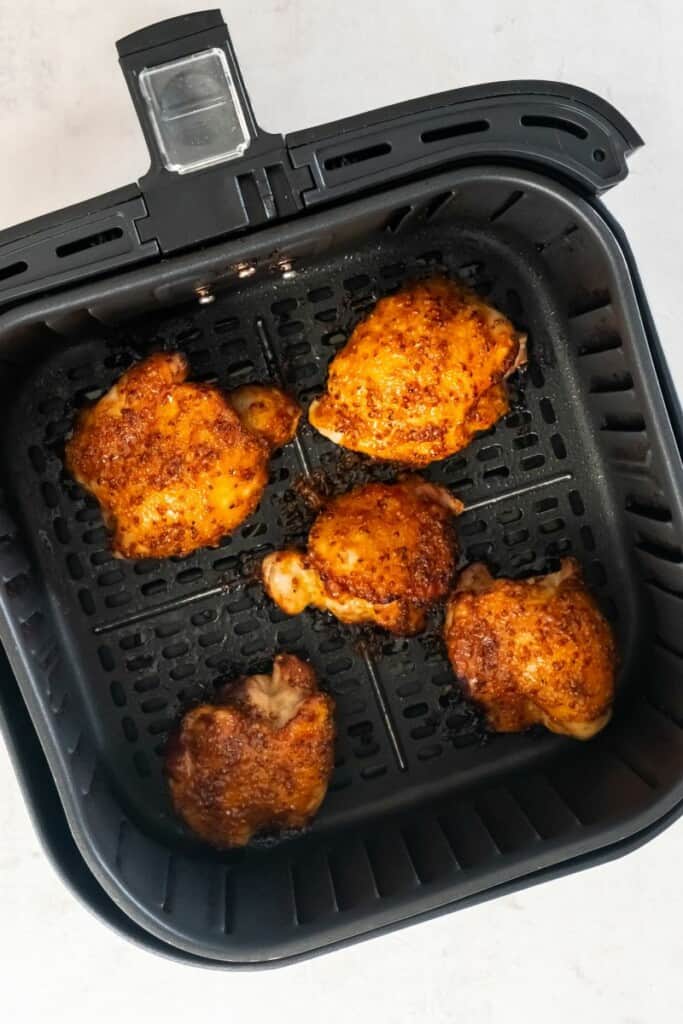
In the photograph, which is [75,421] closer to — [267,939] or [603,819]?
[267,939]

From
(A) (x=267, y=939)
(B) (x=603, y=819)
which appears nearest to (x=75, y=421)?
(A) (x=267, y=939)

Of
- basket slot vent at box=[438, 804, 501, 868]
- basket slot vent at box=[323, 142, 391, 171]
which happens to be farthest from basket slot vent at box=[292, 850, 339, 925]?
basket slot vent at box=[323, 142, 391, 171]

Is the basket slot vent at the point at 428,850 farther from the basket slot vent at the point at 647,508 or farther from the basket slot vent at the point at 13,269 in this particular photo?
the basket slot vent at the point at 13,269

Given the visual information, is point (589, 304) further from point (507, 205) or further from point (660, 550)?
point (660, 550)

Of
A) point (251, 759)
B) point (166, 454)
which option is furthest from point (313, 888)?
point (166, 454)

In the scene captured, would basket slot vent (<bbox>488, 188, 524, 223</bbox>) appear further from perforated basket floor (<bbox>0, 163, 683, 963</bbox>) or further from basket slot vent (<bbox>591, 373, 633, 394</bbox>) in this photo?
basket slot vent (<bbox>591, 373, 633, 394</bbox>)

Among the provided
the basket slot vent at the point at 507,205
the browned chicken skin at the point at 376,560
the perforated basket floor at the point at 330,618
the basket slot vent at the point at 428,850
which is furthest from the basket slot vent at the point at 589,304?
the basket slot vent at the point at 428,850
